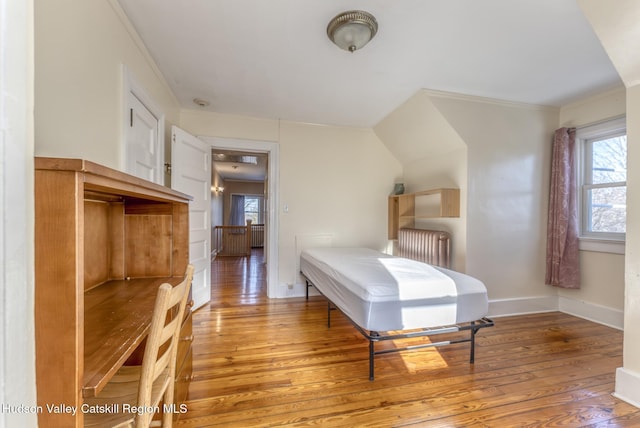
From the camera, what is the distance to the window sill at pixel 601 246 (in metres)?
2.61

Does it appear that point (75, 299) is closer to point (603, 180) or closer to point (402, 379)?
point (402, 379)

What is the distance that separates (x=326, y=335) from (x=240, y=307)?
4.07ft

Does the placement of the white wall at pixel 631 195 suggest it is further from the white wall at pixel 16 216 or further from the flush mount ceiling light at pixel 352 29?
the white wall at pixel 16 216

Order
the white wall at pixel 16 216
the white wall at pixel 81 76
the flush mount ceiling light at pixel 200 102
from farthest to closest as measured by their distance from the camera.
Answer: the flush mount ceiling light at pixel 200 102, the white wall at pixel 81 76, the white wall at pixel 16 216

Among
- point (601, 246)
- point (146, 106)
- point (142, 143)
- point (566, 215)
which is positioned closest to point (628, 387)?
point (601, 246)

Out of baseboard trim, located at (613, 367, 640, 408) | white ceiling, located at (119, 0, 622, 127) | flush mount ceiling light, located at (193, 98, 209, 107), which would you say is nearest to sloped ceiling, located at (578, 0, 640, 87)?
white ceiling, located at (119, 0, 622, 127)

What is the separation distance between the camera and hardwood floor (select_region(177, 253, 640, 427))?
1.46 metres

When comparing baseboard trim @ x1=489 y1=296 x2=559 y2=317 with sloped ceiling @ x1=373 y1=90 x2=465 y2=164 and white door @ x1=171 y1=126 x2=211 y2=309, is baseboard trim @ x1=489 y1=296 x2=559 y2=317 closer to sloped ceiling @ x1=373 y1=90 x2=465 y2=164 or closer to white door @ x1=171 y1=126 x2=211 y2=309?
sloped ceiling @ x1=373 y1=90 x2=465 y2=164

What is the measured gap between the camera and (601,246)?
2.76 meters

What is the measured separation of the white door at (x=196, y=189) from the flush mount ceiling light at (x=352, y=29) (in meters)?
1.85

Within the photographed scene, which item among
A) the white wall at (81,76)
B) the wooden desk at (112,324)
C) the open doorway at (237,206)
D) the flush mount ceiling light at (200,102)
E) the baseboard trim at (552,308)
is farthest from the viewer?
the open doorway at (237,206)

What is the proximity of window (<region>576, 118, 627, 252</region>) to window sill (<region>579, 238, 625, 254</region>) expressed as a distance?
4 cm

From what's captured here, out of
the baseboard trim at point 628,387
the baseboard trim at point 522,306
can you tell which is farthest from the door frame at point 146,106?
the baseboard trim at point 522,306

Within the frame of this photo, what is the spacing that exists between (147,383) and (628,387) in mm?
2531
